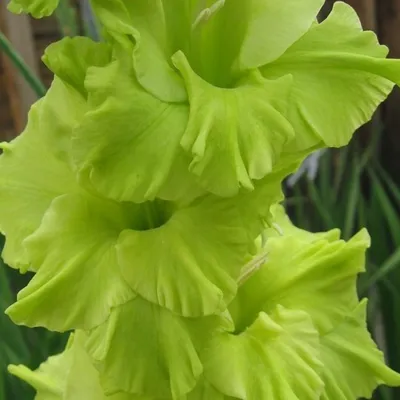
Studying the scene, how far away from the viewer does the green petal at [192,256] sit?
438 mm

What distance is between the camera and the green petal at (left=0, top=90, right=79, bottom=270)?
0.51 m

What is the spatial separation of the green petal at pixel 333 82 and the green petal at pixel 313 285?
14 cm

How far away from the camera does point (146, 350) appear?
45 centimetres

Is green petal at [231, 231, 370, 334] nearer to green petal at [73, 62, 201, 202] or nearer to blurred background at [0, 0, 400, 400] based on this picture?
green petal at [73, 62, 201, 202]

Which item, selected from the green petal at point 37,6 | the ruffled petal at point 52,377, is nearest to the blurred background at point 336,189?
the ruffled petal at point 52,377

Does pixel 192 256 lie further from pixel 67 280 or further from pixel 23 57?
pixel 23 57

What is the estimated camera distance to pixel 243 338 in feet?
1.66

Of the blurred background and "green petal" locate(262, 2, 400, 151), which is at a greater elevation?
"green petal" locate(262, 2, 400, 151)

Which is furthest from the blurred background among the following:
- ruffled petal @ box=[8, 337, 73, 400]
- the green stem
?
ruffled petal @ box=[8, 337, 73, 400]

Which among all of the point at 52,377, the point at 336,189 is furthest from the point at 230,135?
the point at 336,189

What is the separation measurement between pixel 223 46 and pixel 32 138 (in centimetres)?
15

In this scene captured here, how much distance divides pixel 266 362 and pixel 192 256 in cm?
10

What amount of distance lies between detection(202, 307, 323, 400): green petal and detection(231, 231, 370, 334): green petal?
3 centimetres

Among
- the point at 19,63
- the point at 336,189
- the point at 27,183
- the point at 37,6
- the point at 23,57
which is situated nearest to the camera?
the point at 37,6
